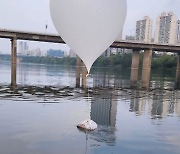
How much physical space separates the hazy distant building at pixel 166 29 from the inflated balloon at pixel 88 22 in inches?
6067

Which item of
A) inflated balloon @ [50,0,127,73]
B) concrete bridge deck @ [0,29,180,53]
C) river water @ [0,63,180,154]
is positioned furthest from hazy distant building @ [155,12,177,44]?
inflated balloon @ [50,0,127,73]

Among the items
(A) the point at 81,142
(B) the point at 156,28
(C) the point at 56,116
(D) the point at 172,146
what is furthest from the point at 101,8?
(B) the point at 156,28

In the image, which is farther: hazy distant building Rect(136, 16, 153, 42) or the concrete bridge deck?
hazy distant building Rect(136, 16, 153, 42)

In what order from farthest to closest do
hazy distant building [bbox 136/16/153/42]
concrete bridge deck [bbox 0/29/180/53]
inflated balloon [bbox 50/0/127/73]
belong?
hazy distant building [bbox 136/16/153/42] < concrete bridge deck [bbox 0/29/180/53] < inflated balloon [bbox 50/0/127/73]

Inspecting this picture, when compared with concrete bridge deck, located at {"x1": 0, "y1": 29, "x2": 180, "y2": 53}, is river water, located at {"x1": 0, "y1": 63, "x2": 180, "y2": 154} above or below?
below

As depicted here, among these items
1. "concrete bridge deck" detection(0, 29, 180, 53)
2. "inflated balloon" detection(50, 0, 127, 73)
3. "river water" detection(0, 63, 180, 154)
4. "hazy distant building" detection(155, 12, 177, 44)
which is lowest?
"river water" detection(0, 63, 180, 154)

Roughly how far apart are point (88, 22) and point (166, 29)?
161220 millimetres

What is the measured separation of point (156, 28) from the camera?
174 metres

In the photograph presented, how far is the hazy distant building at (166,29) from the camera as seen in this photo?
160875mm

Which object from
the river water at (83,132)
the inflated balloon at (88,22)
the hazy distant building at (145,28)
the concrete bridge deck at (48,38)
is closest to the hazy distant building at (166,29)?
the hazy distant building at (145,28)

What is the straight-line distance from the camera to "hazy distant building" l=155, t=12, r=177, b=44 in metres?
161

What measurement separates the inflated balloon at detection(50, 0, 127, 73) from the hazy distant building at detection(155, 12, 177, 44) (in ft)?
506

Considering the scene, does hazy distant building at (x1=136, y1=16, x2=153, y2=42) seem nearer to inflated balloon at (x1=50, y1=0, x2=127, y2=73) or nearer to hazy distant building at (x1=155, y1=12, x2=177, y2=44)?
hazy distant building at (x1=155, y1=12, x2=177, y2=44)

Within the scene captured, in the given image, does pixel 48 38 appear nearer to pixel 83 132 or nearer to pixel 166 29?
pixel 83 132
